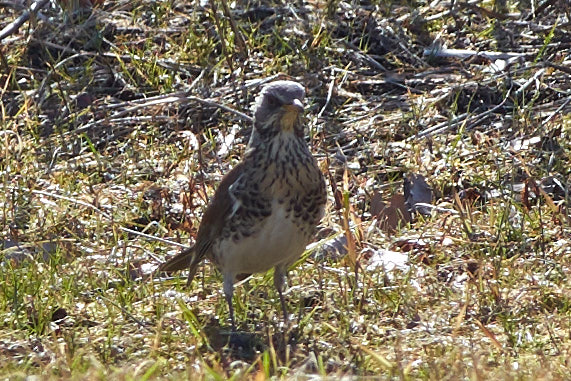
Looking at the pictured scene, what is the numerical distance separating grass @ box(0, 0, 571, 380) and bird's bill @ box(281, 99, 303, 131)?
68 cm

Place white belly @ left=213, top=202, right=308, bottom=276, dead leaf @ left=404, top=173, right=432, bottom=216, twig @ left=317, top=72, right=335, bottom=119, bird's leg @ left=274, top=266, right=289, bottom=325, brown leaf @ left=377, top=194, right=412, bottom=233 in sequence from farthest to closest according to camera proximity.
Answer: twig @ left=317, top=72, right=335, bottom=119 < dead leaf @ left=404, top=173, right=432, bottom=216 < brown leaf @ left=377, top=194, right=412, bottom=233 < bird's leg @ left=274, top=266, right=289, bottom=325 < white belly @ left=213, top=202, right=308, bottom=276

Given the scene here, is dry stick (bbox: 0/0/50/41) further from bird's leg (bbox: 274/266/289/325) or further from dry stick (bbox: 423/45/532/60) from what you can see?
bird's leg (bbox: 274/266/289/325)

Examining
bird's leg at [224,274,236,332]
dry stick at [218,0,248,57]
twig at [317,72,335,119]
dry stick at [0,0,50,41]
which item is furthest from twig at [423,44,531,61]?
bird's leg at [224,274,236,332]

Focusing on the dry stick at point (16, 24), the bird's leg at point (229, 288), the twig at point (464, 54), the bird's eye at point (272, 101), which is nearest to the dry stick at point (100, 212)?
the bird's leg at point (229, 288)

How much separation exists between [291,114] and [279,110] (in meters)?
0.06

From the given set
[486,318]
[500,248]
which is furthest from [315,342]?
[500,248]

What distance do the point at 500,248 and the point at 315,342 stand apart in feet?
4.22

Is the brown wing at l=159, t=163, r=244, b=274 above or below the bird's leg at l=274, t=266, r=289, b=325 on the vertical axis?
above

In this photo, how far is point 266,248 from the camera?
547 cm

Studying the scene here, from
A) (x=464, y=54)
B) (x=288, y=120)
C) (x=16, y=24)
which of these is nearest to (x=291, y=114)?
(x=288, y=120)

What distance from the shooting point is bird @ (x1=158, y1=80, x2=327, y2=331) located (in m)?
5.41

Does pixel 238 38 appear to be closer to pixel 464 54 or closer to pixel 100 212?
pixel 464 54

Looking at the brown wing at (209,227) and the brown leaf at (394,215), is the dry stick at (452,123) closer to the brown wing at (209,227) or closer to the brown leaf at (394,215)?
the brown leaf at (394,215)

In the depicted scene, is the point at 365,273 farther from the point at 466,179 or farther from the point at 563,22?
the point at 563,22
